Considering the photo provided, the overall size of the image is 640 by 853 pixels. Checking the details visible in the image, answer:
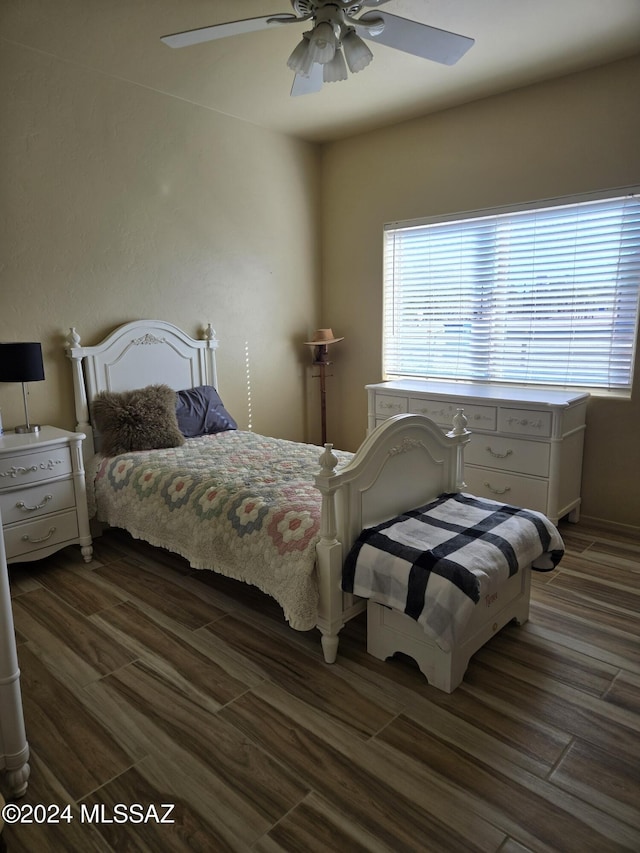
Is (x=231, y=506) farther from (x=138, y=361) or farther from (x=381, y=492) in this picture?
(x=138, y=361)

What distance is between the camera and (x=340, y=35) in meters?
2.10

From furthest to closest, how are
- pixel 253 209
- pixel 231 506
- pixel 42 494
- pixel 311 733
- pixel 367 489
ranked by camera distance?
pixel 253 209, pixel 42 494, pixel 231 506, pixel 367 489, pixel 311 733

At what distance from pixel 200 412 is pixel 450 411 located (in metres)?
1.69

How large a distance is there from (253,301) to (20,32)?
2.14 meters

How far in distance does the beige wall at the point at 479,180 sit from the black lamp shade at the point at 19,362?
2667 mm

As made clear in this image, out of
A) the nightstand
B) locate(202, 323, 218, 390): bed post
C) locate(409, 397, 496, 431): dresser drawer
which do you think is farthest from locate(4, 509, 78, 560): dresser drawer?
locate(409, 397, 496, 431): dresser drawer

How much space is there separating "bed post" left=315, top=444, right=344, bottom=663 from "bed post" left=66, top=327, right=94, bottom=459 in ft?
6.24

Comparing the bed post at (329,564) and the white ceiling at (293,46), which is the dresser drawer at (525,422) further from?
the white ceiling at (293,46)

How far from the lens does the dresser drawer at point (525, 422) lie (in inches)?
127

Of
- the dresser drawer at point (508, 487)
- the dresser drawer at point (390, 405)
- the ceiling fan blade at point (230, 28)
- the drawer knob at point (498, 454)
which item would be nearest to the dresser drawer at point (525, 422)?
the drawer knob at point (498, 454)

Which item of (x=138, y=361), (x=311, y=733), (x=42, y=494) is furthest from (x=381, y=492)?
(x=138, y=361)

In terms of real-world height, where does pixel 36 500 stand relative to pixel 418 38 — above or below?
below

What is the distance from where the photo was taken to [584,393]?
136 inches

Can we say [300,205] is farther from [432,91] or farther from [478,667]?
[478,667]
